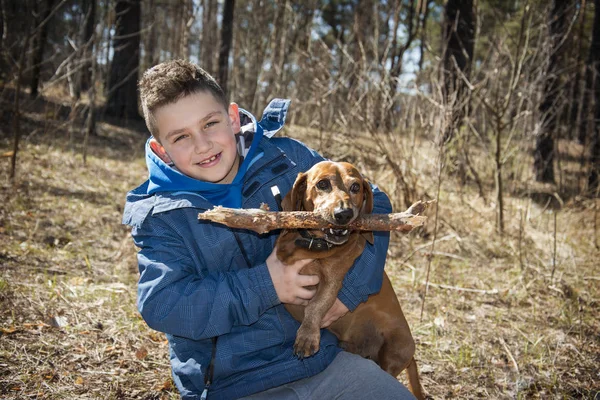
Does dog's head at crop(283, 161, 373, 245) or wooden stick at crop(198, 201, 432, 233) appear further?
dog's head at crop(283, 161, 373, 245)

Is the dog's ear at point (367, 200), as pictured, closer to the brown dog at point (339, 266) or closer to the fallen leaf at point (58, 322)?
the brown dog at point (339, 266)

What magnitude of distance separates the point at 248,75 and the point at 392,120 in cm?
577

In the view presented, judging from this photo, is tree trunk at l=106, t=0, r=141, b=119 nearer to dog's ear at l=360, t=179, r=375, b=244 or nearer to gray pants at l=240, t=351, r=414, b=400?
dog's ear at l=360, t=179, r=375, b=244

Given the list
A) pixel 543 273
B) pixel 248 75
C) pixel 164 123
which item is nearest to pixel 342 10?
pixel 248 75

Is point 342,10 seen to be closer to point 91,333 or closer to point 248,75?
point 248,75

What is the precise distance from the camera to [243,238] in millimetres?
2779

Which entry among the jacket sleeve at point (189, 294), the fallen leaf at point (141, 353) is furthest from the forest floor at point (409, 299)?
the jacket sleeve at point (189, 294)

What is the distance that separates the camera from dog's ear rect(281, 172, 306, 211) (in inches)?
115

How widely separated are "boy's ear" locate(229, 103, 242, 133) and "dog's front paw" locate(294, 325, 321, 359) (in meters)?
1.29

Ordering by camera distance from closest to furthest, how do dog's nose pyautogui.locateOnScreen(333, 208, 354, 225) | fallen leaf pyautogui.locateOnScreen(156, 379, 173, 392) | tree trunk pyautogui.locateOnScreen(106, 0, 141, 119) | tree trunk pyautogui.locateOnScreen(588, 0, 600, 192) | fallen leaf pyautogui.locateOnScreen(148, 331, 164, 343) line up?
1. dog's nose pyautogui.locateOnScreen(333, 208, 354, 225)
2. fallen leaf pyautogui.locateOnScreen(156, 379, 173, 392)
3. fallen leaf pyautogui.locateOnScreen(148, 331, 164, 343)
4. tree trunk pyautogui.locateOnScreen(588, 0, 600, 192)
5. tree trunk pyautogui.locateOnScreen(106, 0, 141, 119)

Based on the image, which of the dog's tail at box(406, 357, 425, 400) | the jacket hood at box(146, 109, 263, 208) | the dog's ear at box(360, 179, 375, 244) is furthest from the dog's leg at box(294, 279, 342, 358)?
the dog's tail at box(406, 357, 425, 400)

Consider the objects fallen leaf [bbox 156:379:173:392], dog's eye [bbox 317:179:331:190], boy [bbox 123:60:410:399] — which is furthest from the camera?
fallen leaf [bbox 156:379:173:392]

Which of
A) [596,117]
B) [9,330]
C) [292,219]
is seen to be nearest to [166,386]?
[9,330]

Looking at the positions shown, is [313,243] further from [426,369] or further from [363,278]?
[426,369]
